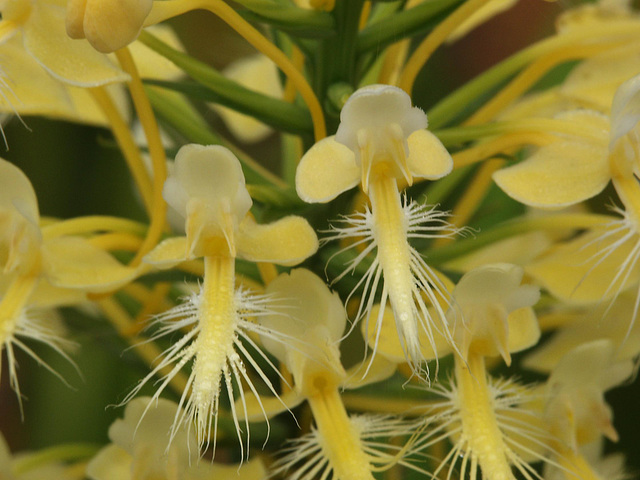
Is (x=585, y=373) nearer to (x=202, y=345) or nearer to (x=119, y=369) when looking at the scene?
(x=202, y=345)

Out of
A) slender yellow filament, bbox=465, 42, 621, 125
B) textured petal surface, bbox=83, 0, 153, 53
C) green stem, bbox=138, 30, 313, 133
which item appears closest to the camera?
textured petal surface, bbox=83, 0, 153, 53

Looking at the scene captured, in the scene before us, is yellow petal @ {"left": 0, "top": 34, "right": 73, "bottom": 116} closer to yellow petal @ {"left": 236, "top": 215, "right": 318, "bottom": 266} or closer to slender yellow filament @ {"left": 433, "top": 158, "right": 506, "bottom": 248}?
yellow petal @ {"left": 236, "top": 215, "right": 318, "bottom": 266}

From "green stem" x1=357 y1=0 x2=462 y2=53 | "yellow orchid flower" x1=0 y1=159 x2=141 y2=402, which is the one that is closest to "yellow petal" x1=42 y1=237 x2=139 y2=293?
"yellow orchid flower" x1=0 y1=159 x2=141 y2=402

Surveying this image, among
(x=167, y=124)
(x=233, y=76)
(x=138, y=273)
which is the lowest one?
(x=138, y=273)

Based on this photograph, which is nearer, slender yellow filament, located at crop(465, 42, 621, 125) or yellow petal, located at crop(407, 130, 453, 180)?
yellow petal, located at crop(407, 130, 453, 180)

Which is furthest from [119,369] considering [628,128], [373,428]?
[628,128]

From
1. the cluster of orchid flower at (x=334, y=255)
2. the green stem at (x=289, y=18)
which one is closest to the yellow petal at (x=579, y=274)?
the cluster of orchid flower at (x=334, y=255)
